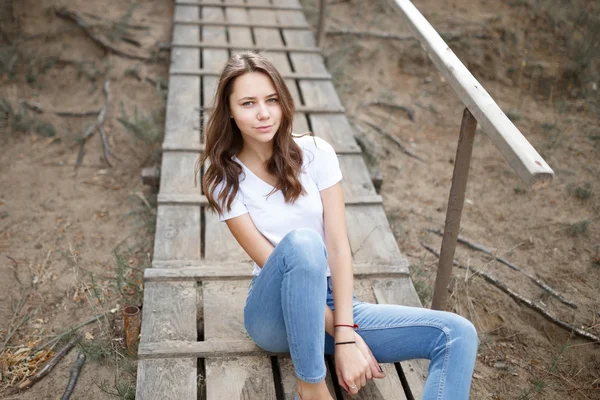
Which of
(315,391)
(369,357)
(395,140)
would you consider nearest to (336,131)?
(395,140)

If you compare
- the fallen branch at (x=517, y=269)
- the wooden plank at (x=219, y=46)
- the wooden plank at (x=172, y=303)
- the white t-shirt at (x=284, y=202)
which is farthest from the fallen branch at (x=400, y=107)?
the white t-shirt at (x=284, y=202)

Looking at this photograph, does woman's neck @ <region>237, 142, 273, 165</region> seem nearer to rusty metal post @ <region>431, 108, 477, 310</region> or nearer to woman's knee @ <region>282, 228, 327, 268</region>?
→ woman's knee @ <region>282, 228, 327, 268</region>

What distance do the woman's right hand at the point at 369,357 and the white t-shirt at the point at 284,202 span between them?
30cm

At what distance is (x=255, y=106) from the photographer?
2.08 m

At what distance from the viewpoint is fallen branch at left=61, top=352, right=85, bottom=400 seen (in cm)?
241

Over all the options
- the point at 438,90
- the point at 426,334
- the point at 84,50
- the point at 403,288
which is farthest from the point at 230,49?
the point at 426,334

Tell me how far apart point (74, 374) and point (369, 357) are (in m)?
1.37

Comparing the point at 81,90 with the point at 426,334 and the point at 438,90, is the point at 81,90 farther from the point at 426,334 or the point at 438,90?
the point at 426,334

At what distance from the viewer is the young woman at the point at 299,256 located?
6.09 feet

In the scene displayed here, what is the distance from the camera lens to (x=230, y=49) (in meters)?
4.47

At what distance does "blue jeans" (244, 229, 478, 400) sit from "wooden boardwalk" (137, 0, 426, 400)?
26 cm

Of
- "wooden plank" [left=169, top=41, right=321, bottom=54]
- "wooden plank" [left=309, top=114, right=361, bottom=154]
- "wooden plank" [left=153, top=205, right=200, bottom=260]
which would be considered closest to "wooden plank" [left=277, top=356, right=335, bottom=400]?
"wooden plank" [left=153, top=205, right=200, bottom=260]

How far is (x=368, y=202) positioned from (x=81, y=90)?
2.86 m

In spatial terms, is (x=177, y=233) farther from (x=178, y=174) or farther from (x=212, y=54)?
(x=212, y=54)
